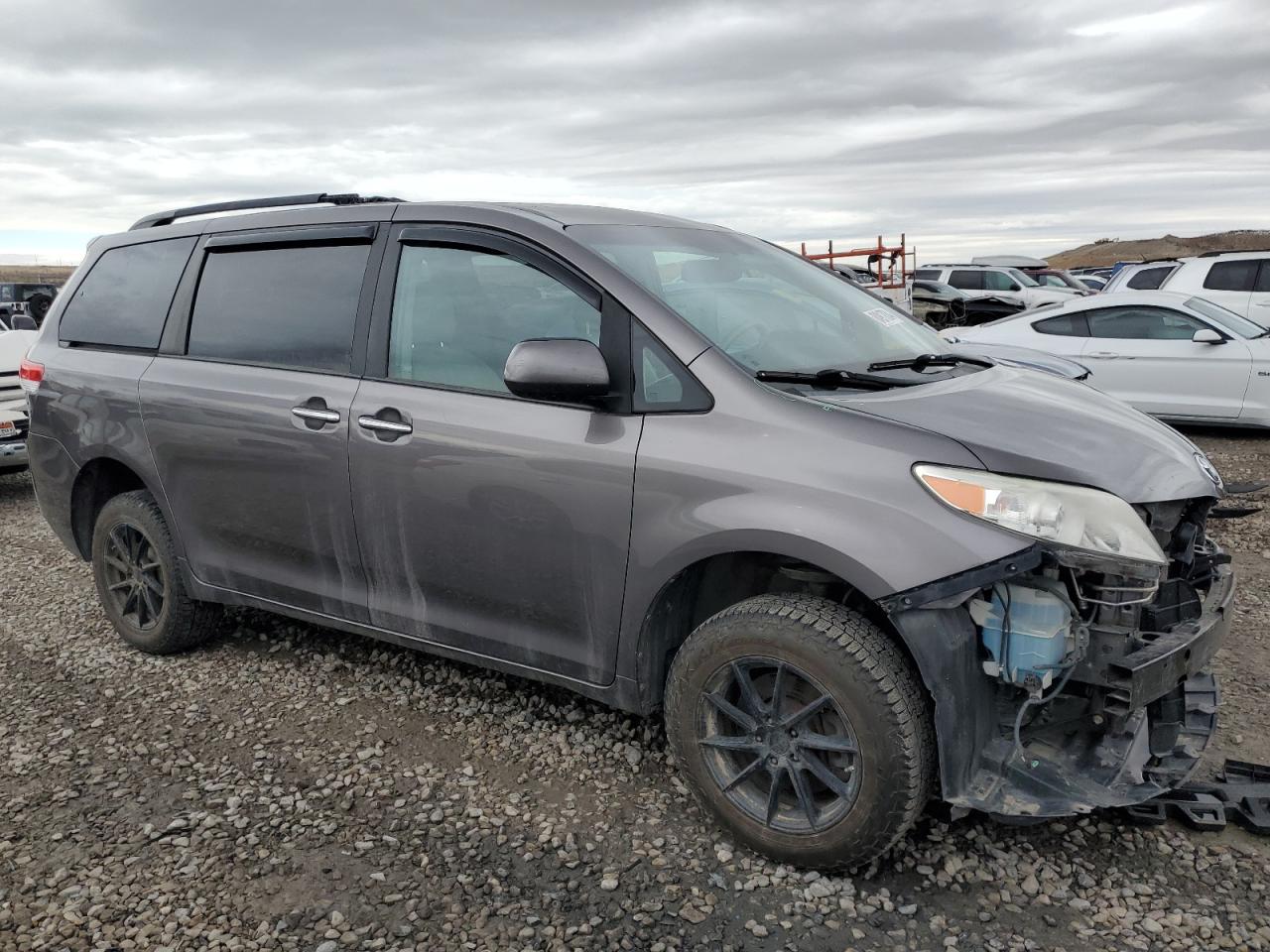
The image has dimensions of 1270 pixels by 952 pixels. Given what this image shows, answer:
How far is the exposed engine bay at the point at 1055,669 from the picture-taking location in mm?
2500

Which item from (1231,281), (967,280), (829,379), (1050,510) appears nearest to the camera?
(1050,510)

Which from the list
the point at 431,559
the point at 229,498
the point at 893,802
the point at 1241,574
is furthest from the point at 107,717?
the point at 1241,574

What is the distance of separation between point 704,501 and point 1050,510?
88cm

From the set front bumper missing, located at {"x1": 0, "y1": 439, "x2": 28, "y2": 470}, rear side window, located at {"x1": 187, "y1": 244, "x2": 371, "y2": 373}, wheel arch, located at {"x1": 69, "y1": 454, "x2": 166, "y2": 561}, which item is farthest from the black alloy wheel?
front bumper missing, located at {"x1": 0, "y1": 439, "x2": 28, "y2": 470}

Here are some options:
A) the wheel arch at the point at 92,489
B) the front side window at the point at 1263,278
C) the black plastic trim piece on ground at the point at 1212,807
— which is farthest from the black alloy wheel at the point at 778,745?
the front side window at the point at 1263,278

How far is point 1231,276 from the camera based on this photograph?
1262cm

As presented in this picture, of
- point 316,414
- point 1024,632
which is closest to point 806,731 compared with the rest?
point 1024,632

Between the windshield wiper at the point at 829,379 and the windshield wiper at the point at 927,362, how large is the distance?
0.84ft

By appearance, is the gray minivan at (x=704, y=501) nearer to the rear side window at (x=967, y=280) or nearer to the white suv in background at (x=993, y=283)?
the white suv in background at (x=993, y=283)

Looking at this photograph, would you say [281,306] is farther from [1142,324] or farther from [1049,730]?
[1142,324]

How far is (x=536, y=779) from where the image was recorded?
3.38 meters

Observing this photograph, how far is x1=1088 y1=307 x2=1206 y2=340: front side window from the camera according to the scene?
9.58 metres

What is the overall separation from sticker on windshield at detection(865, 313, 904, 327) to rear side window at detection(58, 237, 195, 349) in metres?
2.79

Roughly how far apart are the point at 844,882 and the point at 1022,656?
32.1 inches
